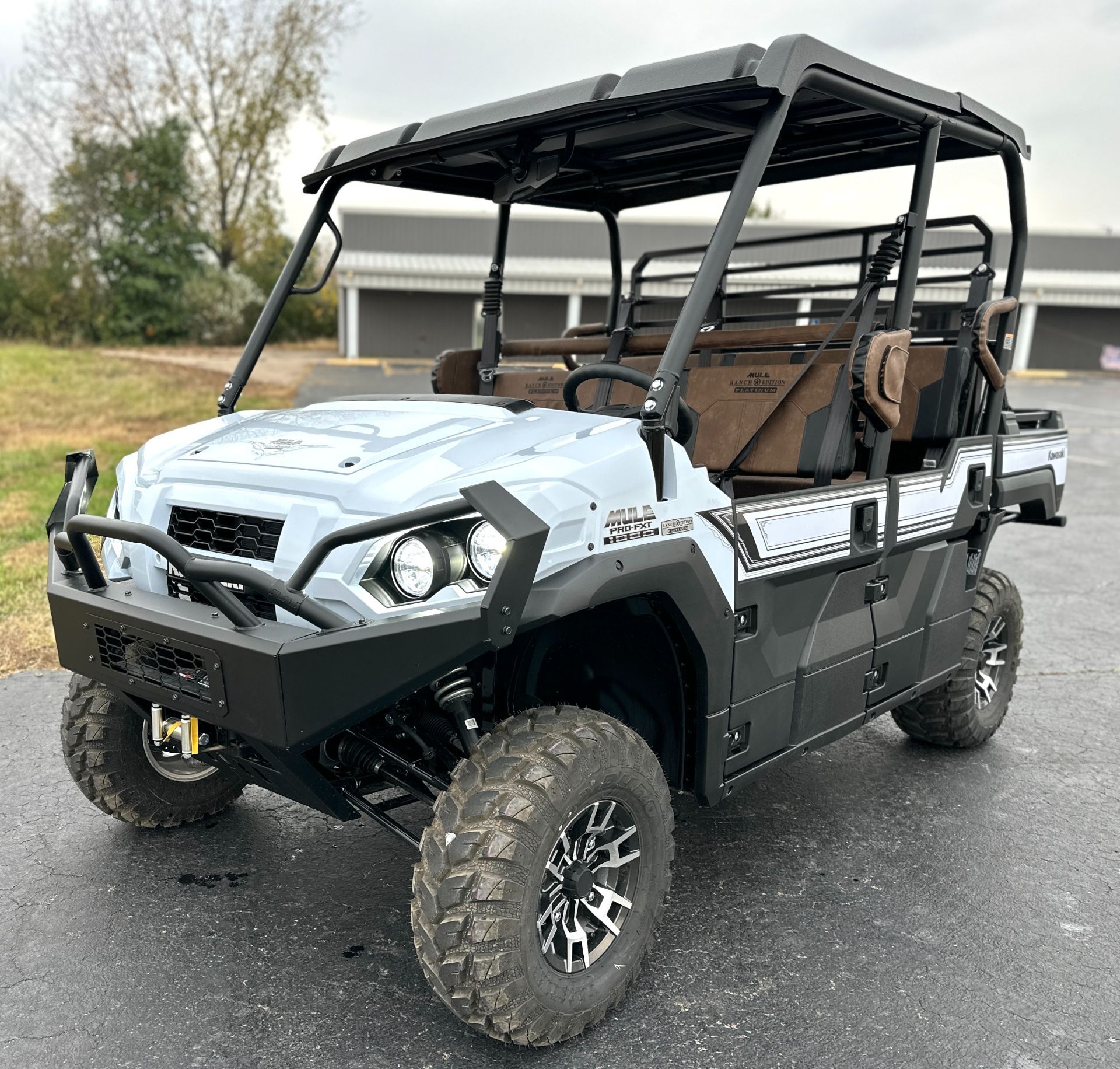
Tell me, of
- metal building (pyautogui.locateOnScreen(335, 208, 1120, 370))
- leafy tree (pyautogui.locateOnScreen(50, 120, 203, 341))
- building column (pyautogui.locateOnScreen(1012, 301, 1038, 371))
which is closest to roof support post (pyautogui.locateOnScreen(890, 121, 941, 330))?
metal building (pyautogui.locateOnScreen(335, 208, 1120, 370))

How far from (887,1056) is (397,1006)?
119 centimetres

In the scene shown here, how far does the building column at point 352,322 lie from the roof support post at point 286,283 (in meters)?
28.1

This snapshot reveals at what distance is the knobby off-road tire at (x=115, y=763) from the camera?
308 cm

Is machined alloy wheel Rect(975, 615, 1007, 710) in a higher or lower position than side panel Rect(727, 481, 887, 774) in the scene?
lower

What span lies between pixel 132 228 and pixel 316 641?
3737 centimetres

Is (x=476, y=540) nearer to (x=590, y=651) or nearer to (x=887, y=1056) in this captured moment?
(x=590, y=651)

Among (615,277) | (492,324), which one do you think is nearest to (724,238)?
(492,324)

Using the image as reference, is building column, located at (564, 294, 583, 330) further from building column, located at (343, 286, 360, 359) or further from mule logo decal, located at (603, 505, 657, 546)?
mule logo decal, located at (603, 505, 657, 546)

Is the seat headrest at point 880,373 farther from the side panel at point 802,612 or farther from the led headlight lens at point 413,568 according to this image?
the led headlight lens at point 413,568

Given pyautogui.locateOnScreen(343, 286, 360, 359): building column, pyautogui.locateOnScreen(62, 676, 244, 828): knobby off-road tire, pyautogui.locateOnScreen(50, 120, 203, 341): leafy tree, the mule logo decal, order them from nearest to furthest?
the mule logo decal
pyautogui.locateOnScreen(62, 676, 244, 828): knobby off-road tire
pyautogui.locateOnScreen(343, 286, 360, 359): building column
pyautogui.locateOnScreen(50, 120, 203, 341): leafy tree

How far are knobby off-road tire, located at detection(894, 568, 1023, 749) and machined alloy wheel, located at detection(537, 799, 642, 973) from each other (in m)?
2.03

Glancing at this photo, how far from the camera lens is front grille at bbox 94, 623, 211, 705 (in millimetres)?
2197

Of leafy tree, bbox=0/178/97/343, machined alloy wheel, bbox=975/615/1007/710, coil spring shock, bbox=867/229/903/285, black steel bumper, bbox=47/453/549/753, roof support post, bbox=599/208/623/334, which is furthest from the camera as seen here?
leafy tree, bbox=0/178/97/343

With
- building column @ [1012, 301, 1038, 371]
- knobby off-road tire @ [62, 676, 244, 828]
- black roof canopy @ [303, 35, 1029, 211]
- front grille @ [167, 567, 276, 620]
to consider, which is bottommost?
building column @ [1012, 301, 1038, 371]
